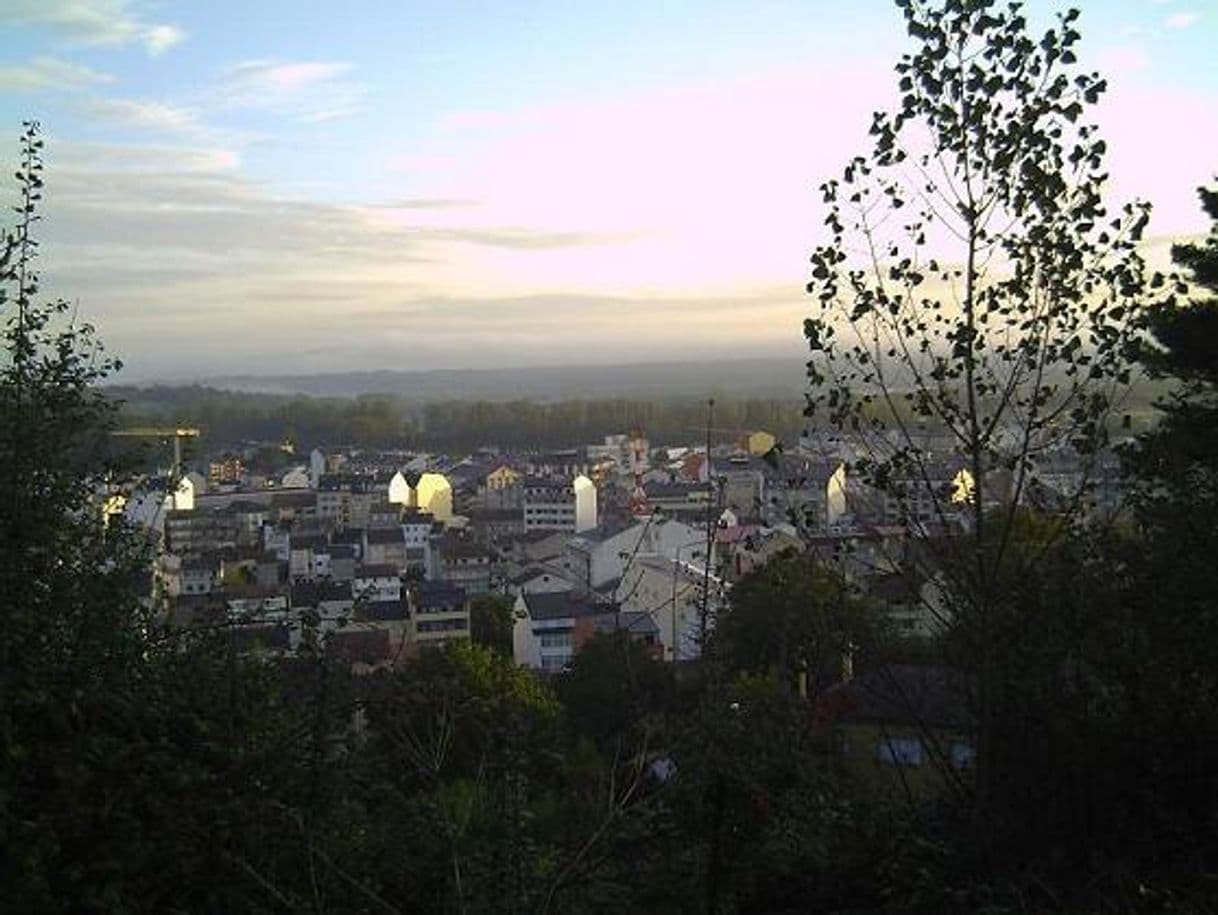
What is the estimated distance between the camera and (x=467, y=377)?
116250 millimetres

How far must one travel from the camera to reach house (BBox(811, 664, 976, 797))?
3516 mm

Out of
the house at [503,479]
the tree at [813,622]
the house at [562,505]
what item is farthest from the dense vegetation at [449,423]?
the tree at [813,622]

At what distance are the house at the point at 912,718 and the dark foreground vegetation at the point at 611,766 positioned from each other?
43 mm

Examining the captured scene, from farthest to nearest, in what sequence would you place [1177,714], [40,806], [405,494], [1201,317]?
1. [405,494]
2. [1201,317]
3. [1177,714]
4. [40,806]

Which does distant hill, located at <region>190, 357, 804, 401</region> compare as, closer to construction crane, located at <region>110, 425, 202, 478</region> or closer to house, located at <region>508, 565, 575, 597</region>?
house, located at <region>508, 565, 575, 597</region>

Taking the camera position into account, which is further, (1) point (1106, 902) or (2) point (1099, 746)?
(2) point (1099, 746)

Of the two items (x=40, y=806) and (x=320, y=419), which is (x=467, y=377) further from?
(x=40, y=806)

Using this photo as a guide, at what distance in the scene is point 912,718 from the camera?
3402mm

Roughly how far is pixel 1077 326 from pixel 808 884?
1791 mm

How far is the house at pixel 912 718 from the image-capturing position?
3516 mm

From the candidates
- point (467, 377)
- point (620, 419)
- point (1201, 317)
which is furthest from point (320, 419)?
point (1201, 317)

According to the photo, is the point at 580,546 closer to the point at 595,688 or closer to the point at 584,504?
the point at 584,504

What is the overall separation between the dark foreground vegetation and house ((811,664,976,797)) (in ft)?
0.14

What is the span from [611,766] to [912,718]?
91cm
